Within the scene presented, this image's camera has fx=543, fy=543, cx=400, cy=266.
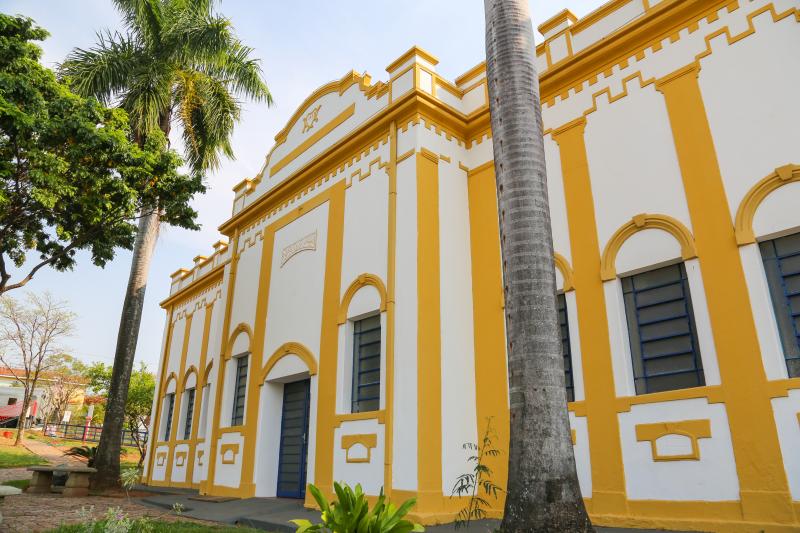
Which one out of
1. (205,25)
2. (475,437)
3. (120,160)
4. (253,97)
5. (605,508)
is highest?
(205,25)

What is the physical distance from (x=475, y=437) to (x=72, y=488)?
950 cm

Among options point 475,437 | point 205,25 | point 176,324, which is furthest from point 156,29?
point 475,437

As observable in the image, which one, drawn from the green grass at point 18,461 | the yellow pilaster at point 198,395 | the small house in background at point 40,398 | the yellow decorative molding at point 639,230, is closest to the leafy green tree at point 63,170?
the yellow pilaster at point 198,395

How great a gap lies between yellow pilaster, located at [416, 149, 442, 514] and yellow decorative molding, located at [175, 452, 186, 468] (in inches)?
464

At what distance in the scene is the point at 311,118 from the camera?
13508 mm

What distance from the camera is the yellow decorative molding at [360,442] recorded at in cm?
898

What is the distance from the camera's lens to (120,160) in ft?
34.8

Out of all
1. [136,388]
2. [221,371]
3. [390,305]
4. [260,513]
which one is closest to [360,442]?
[260,513]

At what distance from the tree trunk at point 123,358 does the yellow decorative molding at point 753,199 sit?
1277 centimetres

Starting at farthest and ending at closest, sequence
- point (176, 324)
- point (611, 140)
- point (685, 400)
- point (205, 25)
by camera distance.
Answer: point (176, 324), point (205, 25), point (611, 140), point (685, 400)

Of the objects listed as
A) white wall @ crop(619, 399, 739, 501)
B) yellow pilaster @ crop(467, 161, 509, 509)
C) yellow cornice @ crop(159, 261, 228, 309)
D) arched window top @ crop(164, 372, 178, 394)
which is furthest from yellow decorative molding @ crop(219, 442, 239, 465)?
white wall @ crop(619, 399, 739, 501)

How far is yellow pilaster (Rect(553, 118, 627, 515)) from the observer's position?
7.28 m

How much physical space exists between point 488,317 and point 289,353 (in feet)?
15.1

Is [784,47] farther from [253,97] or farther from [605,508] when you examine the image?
[253,97]
